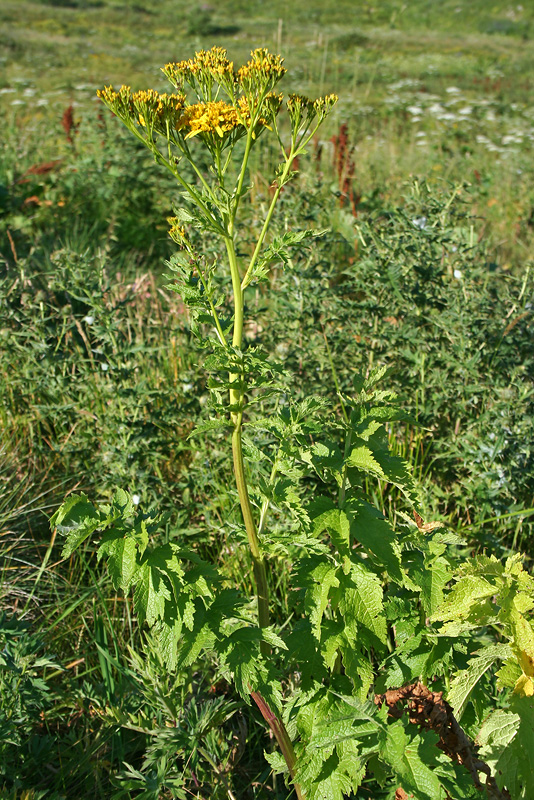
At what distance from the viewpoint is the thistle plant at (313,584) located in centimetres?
123

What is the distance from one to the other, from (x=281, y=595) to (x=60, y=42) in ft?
86.3

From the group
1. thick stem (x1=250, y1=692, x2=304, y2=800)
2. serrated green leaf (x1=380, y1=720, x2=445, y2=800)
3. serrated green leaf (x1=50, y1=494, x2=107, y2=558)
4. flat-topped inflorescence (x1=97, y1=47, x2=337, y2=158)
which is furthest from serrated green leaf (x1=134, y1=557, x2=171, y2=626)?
flat-topped inflorescence (x1=97, y1=47, x2=337, y2=158)

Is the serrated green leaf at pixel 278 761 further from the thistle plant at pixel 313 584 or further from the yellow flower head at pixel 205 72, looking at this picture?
Answer: the yellow flower head at pixel 205 72

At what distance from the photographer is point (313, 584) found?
129 cm

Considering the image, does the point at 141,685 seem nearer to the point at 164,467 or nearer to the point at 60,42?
the point at 164,467

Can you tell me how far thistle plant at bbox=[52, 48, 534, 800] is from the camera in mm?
1228

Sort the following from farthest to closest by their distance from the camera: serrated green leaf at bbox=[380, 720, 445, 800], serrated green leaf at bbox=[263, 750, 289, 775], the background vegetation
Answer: the background vegetation → serrated green leaf at bbox=[263, 750, 289, 775] → serrated green leaf at bbox=[380, 720, 445, 800]

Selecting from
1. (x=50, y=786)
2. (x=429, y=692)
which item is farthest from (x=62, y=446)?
(x=429, y=692)

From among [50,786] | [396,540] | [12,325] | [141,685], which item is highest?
[396,540]

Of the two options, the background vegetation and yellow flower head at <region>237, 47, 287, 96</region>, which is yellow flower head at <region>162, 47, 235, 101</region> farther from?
the background vegetation

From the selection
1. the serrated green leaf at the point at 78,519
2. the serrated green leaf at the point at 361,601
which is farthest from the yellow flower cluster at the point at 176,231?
the serrated green leaf at the point at 361,601

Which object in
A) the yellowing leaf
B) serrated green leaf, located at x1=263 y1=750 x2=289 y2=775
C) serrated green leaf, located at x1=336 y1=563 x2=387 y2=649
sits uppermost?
serrated green leaf, located at x1=336 y1=563 x2=387 y2=649

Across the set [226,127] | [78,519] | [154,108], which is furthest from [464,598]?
[154,108]

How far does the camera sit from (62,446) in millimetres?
2443
